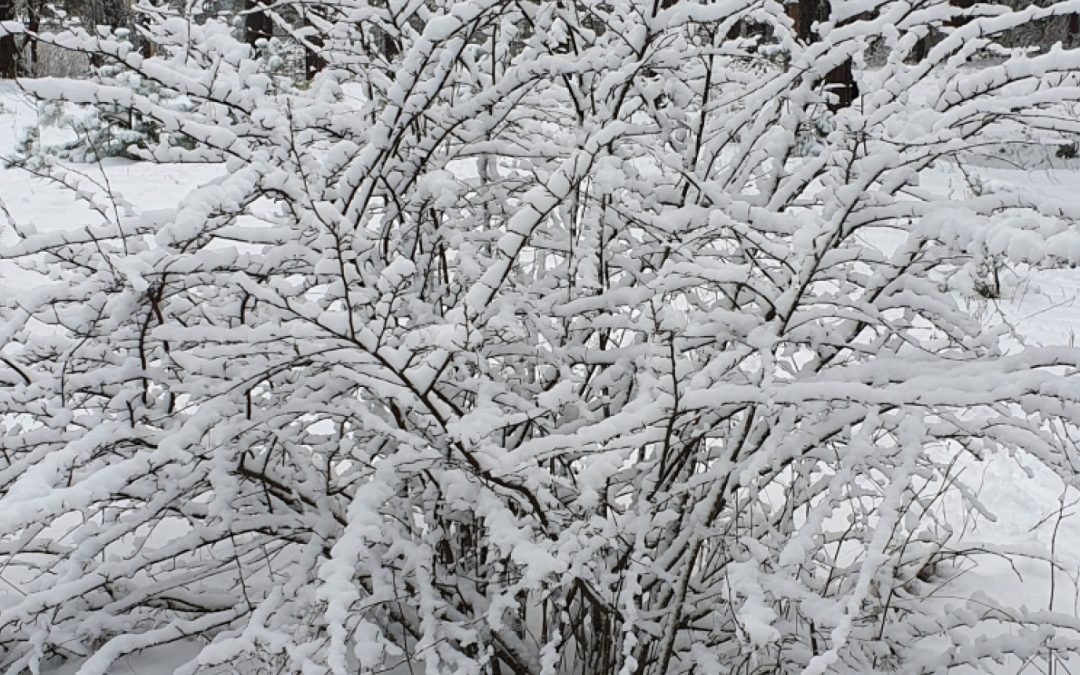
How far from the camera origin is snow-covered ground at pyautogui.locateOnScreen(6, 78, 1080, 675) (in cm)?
250

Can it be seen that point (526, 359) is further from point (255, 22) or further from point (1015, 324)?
point (255, 22)

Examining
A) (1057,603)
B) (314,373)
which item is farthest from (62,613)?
(1057,603)

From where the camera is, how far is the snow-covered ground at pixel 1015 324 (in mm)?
2498

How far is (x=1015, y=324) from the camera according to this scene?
14.9 ft

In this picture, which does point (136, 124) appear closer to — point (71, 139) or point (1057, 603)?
point (71, 139)

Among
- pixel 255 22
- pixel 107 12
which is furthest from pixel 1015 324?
pixel 255 22

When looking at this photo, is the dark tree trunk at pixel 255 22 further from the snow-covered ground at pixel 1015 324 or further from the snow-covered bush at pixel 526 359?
the snow-covered ground at pixel 1015 324

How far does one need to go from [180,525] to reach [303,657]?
179 centimetres

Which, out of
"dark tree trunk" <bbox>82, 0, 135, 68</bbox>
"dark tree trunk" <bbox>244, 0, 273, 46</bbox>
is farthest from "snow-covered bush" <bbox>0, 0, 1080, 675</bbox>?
"dark tree trunk" <bbox>82, 0, 135, 68</bbox>

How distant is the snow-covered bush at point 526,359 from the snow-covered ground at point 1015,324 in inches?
7.9

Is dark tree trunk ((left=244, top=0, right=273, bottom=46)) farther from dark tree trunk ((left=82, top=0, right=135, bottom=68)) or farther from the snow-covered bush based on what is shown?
dark tree trunk ((left=82, top=0, right=135, bottom=68))

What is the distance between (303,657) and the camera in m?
1.41

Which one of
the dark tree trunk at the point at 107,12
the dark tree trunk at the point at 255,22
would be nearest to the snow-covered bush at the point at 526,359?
the dark tree trunk at the point at 255,22

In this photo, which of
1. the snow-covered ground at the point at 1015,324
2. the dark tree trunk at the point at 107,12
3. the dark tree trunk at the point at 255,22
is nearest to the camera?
the dark tree trunk at the point at 255,22
